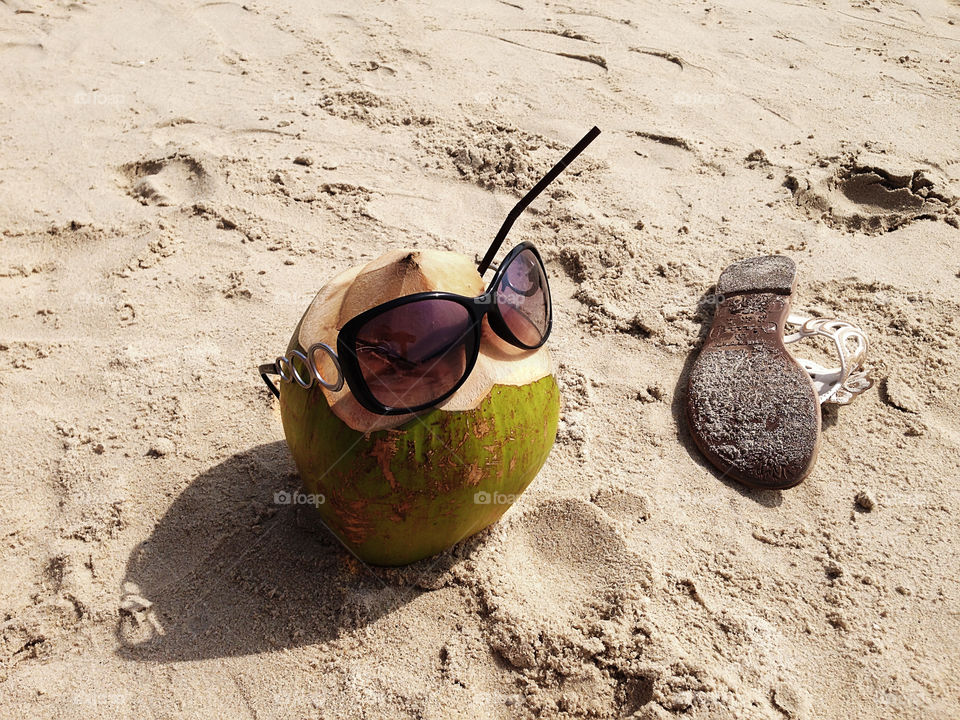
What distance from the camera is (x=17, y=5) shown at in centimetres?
498

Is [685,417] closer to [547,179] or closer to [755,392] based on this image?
[755,392]

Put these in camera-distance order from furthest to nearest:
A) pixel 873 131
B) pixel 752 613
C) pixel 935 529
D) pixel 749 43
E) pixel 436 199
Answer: pixel 749 43
pixel 873 131
pixel 436 199
pixel 935 529
pixel 752 613

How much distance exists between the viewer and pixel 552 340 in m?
2.84

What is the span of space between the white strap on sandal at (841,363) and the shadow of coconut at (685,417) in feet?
0.99

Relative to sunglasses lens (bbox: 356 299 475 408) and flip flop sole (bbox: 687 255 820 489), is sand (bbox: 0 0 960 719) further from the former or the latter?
sunglasses lens (bbox: 356 299 475 408)

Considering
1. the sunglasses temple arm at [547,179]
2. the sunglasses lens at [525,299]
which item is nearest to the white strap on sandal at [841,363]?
the sunglasses lens at [525,299]

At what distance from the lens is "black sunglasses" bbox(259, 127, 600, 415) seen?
1550 millimetres

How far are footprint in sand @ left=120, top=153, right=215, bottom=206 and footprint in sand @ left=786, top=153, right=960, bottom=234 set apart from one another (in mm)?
2691

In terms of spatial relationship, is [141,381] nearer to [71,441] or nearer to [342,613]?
[71,441]

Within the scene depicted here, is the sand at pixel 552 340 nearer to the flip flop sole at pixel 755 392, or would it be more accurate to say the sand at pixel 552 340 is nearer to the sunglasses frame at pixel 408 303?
the flip flop sole at pixel 755 392

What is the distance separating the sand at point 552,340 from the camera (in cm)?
185

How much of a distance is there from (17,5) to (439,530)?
16.7 ft

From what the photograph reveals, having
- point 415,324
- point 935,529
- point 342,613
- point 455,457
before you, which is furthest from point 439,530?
point 935,529

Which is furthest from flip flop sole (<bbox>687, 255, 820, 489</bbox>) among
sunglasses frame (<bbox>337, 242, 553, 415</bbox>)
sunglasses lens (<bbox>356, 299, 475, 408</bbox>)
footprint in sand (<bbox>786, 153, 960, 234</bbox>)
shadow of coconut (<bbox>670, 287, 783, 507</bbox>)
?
sunglasses lens (<bbox>356, 299, 475, 408</bbox>)
